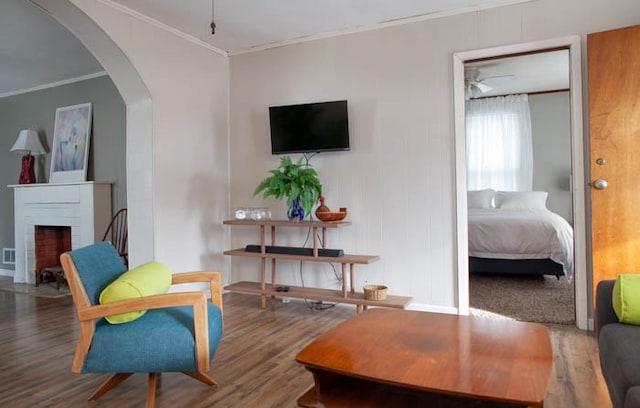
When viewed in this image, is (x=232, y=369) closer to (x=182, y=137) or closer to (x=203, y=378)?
(x=203, y=378)

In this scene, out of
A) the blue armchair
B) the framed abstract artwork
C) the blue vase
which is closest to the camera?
the blue armchair

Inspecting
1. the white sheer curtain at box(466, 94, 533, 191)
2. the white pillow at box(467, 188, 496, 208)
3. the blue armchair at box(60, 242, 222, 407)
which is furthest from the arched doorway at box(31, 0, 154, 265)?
the white sheer curtain at box(466, 94, 533, 191)

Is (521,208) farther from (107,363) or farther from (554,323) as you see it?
(107,363)

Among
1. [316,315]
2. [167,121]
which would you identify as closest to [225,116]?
[167,121]

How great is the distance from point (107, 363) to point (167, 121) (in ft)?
7.74

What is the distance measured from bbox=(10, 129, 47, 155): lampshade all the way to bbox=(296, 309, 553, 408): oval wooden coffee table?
5.07m

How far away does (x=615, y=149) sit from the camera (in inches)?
111

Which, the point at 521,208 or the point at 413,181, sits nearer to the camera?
the point at 413,181

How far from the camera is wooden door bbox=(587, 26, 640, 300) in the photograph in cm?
278

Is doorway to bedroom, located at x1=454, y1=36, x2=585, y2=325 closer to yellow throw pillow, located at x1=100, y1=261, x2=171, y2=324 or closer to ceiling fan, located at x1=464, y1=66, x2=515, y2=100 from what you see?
ceiling fan, located at x1=464, y1=66, x2=515, y2=100

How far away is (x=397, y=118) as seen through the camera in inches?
141

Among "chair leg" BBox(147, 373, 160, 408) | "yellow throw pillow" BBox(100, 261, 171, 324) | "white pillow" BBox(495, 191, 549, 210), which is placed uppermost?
"white pillow" BBox(495, 191, 549, 210)

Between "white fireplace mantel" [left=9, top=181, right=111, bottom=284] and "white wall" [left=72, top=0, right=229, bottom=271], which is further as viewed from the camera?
"white fireplace mantel" [left=9, top=181, right=111, bottom=284]

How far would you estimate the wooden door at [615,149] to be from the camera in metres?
2.78
